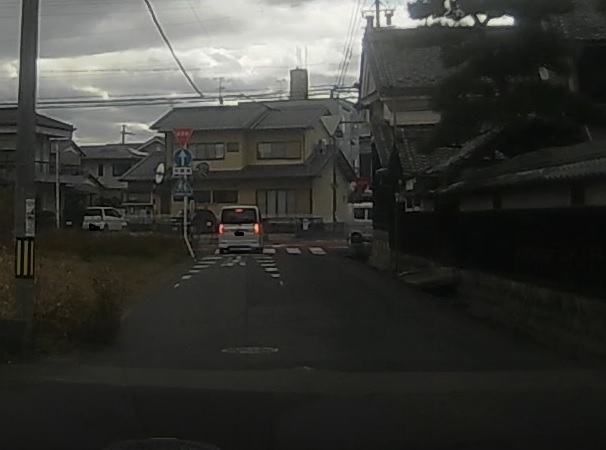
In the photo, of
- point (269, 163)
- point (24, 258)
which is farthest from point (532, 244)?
point (269, 163)

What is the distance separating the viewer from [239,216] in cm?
3806

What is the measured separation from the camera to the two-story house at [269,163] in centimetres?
5838

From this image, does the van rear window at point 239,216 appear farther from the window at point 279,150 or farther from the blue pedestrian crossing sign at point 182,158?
the window at point 279,150

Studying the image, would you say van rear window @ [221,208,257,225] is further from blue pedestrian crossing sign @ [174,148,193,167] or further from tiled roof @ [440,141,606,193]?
tiled roof @ [440,141,606,193]

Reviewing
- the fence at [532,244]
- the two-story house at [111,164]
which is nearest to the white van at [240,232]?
the fence at [532,244]

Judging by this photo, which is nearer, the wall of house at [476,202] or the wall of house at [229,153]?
the wall of house at [476,202]

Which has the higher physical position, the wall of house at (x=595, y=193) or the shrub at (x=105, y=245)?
the wall of house at (x=595, y=193)

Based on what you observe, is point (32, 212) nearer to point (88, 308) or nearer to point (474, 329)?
point (88, 308)

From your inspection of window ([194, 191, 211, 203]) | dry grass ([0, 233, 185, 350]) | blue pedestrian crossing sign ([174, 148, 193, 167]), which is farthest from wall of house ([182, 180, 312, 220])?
blue pedestrian crossing sign ([174, 148, 193, 167])

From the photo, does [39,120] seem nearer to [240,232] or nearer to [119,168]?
[240,232]

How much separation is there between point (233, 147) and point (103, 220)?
9.28 m

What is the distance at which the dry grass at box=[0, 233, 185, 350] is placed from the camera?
501 inches

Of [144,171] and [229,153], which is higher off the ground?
[229,153]

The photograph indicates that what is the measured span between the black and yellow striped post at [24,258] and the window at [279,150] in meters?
46.9
